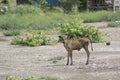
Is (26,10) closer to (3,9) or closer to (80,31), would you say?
(3,9)

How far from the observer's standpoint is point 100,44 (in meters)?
20.5

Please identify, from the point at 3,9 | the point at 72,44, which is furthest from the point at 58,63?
the point at 3,9

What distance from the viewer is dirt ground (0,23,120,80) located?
1295 cm

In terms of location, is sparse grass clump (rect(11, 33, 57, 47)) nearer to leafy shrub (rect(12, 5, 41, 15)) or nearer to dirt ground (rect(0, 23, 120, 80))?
dirt ground (rect(0, 23, 120, 80))

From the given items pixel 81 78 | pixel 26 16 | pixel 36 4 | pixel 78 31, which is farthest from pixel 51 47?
pixel 36 4

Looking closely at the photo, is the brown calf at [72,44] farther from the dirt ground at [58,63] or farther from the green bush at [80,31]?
the green bush at [80,31]

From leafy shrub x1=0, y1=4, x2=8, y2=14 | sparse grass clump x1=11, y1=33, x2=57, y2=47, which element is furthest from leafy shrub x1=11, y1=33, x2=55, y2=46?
leafy shrub x1=0, y1=4, x2=8, y2=14

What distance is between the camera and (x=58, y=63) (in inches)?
590

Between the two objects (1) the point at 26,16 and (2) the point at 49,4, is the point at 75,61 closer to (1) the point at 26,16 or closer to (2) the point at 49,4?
(1) the point at 26,16

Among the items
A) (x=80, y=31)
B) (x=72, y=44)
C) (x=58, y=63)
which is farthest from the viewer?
(x=80, y=31)

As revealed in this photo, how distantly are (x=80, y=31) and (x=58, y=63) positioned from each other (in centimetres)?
585

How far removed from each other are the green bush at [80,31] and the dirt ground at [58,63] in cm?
64

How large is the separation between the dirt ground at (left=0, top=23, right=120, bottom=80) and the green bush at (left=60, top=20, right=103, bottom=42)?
2.10 ft

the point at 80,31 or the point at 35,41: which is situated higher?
the point at 80,31
